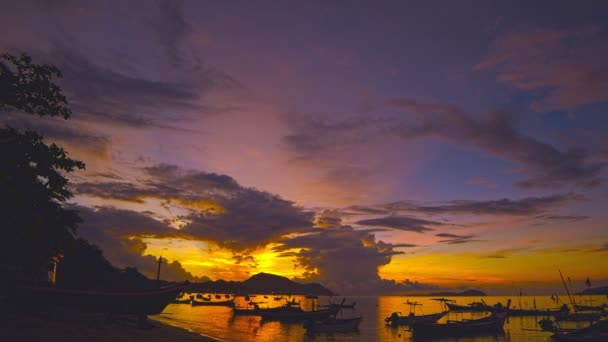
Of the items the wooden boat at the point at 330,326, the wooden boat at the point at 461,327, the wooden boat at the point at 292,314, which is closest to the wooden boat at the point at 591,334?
the wooden boat at the point at 461,327

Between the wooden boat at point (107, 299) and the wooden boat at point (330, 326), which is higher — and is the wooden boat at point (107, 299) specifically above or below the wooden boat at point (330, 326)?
above

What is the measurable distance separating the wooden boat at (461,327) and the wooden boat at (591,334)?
20639 millimetres

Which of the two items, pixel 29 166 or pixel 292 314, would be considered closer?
pixel 29 166

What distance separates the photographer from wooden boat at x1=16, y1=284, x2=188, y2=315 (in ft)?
112

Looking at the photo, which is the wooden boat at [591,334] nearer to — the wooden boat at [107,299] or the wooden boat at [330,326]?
the wooden boat at [330,326]

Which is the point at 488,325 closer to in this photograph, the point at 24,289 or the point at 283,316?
the point at 283,316

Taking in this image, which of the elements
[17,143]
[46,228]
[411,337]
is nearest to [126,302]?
[46,228]

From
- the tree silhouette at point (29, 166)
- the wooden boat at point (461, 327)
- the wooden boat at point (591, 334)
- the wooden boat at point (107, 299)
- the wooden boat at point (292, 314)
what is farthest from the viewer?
the wooden boat at point (292, 314)

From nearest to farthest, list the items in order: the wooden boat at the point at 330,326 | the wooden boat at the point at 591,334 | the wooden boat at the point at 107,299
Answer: the wooden boat at the point at 107,299
the wooden boat at the point at 591,334
the wooden boat at the point at 330,326

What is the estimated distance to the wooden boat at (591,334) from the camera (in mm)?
40500

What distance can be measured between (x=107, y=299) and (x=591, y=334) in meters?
51.3

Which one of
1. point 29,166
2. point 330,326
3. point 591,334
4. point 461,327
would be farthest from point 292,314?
point 29,166

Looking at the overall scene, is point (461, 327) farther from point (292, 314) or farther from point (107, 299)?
point (107, 299)

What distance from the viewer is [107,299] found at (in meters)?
35.5
